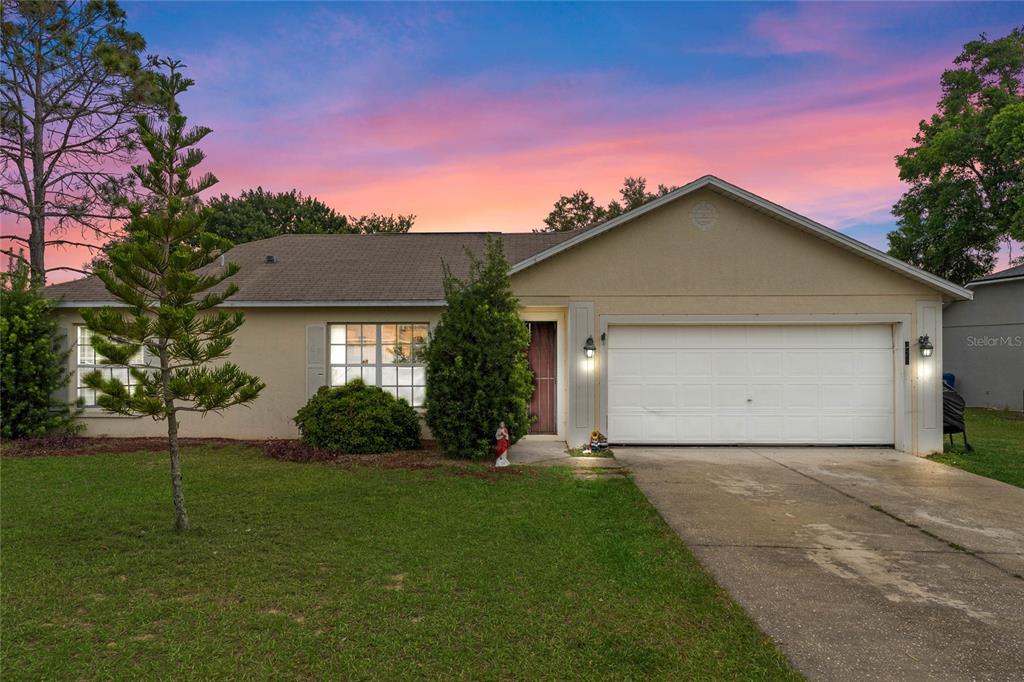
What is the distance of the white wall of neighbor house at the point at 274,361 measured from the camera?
10688 mm

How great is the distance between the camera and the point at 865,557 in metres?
4.66

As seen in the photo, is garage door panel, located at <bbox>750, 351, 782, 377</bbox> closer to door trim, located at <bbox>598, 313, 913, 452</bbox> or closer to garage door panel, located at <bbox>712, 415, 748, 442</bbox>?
door trim, located at <bbox>598, 313, 913, 452</bbox>

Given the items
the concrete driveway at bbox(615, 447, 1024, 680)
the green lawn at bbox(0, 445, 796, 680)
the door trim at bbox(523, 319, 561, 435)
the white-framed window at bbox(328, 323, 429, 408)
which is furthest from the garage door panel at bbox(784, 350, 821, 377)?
the white-framed window at bbox(328, 323, 429, 408)

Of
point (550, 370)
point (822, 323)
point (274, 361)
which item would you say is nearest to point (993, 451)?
point (822, 323)

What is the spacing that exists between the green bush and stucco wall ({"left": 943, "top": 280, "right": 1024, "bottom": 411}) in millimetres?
20128

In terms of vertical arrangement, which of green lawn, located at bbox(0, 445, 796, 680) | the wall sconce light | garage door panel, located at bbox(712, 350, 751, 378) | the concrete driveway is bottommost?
the concrete driveway

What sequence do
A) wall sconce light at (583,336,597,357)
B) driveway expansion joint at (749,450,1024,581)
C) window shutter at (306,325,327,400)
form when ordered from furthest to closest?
window shutter at (306,325,327,400) < wall sconce light at (583,336,597,357) < driveway expansion joint at (749,450,1024,581)

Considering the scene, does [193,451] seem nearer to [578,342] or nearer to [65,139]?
[578,342]

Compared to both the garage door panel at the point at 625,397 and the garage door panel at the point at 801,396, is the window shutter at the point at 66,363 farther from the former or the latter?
the garage door panel at the point at 801,396

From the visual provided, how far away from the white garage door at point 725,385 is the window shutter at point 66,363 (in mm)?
11304

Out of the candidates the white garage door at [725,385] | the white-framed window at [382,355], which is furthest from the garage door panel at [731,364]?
the white-framed window at [382,355]

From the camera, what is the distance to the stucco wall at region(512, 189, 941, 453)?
961 cm

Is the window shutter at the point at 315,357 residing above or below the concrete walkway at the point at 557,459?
above

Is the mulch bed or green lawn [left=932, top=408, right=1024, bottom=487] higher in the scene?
the mulch bed
